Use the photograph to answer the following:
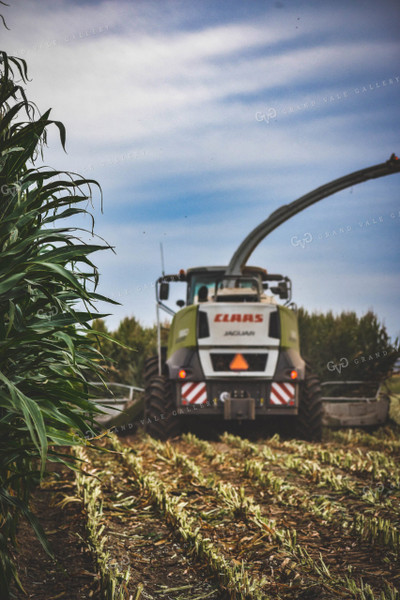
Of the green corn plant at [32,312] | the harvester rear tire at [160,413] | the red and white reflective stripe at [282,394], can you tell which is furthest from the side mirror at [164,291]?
the green corn plant at [32,312]

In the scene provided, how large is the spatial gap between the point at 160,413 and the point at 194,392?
63 cm

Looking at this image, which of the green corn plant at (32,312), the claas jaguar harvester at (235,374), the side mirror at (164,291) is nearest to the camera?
the green corn plant at (32,312)

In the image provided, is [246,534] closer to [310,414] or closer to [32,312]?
[32,312]

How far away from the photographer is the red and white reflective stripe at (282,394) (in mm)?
9297

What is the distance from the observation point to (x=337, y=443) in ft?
31.8

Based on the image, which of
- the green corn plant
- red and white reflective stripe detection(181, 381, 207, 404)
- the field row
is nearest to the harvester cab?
red and white reflective stripe detection(181, 381, 207, 404)

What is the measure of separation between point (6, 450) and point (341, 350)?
13.0 meters

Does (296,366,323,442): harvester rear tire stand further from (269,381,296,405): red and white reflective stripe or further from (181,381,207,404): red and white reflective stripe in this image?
(181,381,207,404): red and white reflective stripe

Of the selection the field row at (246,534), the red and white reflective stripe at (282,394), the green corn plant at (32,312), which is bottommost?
the field row at (246,534)

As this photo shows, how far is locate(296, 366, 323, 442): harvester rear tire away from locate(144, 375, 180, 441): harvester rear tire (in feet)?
6.35

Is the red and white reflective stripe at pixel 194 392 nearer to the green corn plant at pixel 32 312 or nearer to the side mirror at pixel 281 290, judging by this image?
the side mirror at pixel 281 290

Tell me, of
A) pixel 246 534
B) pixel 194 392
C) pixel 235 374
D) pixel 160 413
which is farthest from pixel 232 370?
pixel 246 534

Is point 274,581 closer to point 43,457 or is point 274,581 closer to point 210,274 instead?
point 43,457

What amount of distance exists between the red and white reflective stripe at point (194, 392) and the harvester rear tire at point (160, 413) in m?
0.34
